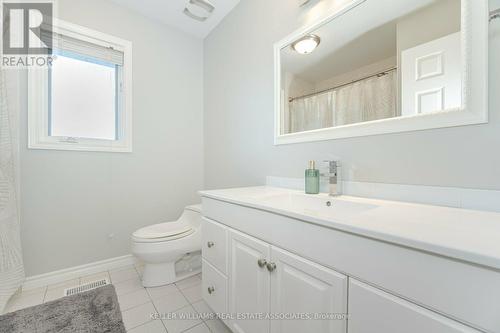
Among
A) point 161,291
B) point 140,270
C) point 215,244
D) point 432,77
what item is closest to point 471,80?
point 432,77

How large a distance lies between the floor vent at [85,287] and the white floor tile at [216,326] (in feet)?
3.21

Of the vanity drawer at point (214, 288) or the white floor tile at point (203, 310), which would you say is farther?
the white floor tile at point (203, 310)

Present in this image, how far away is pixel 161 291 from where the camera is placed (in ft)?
5.15

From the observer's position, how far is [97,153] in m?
1.84

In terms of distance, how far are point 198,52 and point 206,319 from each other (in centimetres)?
252

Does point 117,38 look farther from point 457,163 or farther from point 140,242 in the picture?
point 457,163

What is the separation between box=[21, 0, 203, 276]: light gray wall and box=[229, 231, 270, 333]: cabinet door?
1390mm

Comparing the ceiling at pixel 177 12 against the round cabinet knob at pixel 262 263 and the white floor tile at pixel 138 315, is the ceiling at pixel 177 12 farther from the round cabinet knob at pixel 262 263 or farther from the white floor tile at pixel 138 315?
the white floor tile at pixel 138 315

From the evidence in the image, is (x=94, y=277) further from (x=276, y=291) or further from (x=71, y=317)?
(x=276, y=291)

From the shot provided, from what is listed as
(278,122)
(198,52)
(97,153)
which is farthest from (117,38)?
(278,122)

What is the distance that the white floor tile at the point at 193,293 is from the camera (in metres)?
1.48

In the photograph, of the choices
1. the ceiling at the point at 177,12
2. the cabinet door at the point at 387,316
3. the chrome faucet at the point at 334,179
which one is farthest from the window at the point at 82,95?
the cabinet door at the point at 387,316

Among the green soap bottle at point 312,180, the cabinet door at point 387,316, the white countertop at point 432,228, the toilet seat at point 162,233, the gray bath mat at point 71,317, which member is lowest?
the gray bath mat at point 71,317

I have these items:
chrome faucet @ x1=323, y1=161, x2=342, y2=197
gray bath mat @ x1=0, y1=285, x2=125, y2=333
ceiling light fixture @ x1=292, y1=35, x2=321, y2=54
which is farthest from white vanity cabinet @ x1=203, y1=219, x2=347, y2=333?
ceiling light fixture @ x1=292, y1=35, x2=321, y2=54
